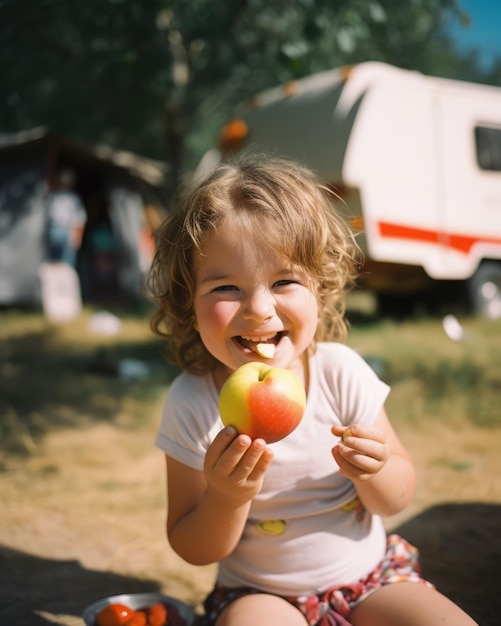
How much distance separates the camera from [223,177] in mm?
1620

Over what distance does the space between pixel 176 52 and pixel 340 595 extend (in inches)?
316

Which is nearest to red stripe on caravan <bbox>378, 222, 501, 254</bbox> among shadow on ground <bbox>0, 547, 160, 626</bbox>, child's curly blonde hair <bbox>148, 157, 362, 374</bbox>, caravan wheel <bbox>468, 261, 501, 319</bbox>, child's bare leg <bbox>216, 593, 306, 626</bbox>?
caravan wheel <bbox>468, 261, 501, 319</bbox>

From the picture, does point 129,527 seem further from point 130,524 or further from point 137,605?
point 137,605

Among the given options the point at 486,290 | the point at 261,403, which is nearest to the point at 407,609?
the point at 261,403

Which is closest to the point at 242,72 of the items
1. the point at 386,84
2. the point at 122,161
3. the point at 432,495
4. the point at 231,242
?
the point at 122,161

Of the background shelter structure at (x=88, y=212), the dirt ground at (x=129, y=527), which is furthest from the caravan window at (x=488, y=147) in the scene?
the background shelter structure at (x=88, y=212)

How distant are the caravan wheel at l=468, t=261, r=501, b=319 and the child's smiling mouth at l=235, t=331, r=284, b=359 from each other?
6117 mm

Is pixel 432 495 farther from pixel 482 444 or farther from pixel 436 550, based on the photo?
pixel 482 444

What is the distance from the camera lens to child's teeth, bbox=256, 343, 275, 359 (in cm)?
143

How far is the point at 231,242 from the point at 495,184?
6.22 m

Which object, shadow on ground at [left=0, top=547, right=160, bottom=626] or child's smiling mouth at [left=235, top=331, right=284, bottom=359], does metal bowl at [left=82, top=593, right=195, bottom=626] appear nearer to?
shadow on ground at [left=0, top=547, right=160, bottom=626]

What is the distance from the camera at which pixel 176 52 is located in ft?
27.5

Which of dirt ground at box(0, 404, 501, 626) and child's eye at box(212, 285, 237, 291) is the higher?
child's eye at box(212, 285, 237, 291)

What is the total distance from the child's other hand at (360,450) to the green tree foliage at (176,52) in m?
3.58
